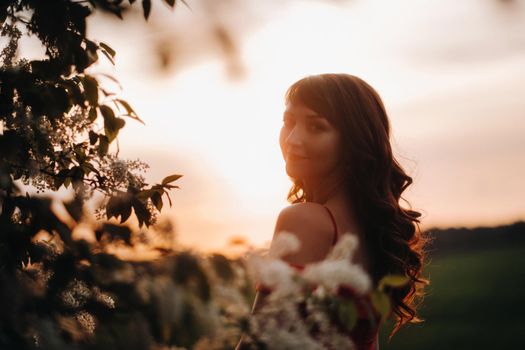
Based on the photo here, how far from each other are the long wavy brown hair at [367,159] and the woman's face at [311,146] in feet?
0.11

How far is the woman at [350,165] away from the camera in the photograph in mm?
2293

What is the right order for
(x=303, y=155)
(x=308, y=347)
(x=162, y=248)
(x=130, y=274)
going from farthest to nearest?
(x=303, y=155), (x=308, y=347), (x=130, y=274), (x=162, y=248)

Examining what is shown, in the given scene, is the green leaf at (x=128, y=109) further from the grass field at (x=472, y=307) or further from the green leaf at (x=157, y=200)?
the grass field at (x=472, y=307)

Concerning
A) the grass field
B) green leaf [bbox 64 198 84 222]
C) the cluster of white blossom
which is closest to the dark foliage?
green leaf [bbox 64 198 84 222]

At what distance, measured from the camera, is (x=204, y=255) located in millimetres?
702

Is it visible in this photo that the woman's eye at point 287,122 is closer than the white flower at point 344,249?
No

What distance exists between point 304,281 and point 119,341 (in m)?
0.36

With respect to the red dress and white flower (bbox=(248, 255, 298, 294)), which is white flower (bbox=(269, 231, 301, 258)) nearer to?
white flower (bbox=(248, 255, 298, 294))

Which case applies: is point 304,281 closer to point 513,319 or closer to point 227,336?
point 227,336

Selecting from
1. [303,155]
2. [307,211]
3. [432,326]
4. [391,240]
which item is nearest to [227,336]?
[307,211]

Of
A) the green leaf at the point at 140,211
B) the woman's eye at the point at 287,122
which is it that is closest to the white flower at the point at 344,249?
the green leaf at the point at 140,211

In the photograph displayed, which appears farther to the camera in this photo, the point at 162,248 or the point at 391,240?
the point at 391,240

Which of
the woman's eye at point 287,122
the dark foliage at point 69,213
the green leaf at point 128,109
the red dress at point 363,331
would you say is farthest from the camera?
the woman's eye at point 287,122

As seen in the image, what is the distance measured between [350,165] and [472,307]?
893cm
